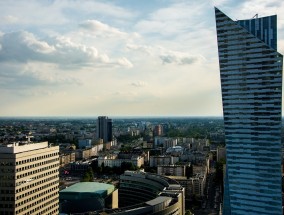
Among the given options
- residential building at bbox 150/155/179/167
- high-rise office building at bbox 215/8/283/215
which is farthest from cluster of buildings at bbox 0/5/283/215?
residential building at bbox 150/155/179/167

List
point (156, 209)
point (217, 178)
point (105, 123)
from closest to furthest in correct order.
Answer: point (156, 209)
point (217, 178)
point (105, 123)

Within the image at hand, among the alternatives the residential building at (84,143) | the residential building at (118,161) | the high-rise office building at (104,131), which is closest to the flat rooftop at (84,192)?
the residential building at (118,161)

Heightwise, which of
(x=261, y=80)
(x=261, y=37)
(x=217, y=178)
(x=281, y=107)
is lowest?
(x=217, y=178)

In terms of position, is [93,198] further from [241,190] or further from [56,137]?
[56,137]

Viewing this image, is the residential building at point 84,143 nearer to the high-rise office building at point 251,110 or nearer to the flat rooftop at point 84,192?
the flat rooftop at point 84,192

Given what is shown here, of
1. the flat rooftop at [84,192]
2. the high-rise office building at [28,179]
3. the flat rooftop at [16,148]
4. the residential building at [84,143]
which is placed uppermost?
the flat rooftop at [16,148]

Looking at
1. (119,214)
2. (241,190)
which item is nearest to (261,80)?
(241,190)
